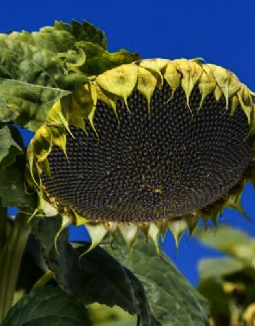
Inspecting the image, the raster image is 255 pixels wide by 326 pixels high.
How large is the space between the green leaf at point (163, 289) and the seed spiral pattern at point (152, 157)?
33 cm

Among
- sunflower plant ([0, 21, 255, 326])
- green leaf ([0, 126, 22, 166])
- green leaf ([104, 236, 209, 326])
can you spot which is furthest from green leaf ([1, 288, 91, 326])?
green leaf ([0, 126, 22, 166])

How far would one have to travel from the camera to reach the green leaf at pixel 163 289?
207cm

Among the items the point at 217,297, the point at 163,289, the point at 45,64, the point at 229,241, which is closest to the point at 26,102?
the point at 45,64

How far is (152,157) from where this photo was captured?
163cm

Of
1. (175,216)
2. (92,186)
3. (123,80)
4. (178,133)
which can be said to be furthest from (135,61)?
(175,216)

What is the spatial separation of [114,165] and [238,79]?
0.29 metres

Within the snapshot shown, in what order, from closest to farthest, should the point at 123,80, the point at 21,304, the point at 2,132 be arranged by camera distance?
the point at 123,80 → the point at 2,132 → the point at 21,304

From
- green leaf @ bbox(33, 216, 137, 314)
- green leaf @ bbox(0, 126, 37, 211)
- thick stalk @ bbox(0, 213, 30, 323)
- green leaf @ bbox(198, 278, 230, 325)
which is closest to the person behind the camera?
green leaf @ bbox(0, 126, 37, 211)

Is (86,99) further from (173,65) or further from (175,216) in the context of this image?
(175,216)

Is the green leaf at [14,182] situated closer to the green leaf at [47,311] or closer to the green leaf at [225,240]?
the green leaf at [47,311]

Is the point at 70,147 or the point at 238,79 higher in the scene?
the point at 238,79

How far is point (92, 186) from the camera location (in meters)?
1.73

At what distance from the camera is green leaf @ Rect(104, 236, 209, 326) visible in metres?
2.07

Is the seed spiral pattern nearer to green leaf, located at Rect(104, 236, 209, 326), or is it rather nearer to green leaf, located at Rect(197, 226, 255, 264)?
green leaf, located at Rect(104, 236, 209, 326)
